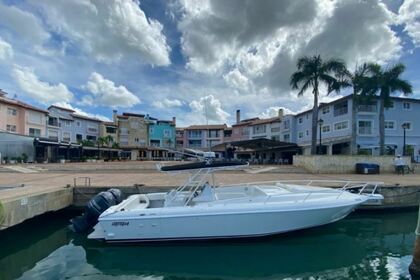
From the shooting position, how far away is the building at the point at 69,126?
150 ft

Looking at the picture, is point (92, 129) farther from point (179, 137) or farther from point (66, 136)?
point (179, 137)

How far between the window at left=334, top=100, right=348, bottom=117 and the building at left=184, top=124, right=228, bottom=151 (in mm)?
31395

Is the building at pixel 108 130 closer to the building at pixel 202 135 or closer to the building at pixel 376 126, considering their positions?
the building at pixel 202 135

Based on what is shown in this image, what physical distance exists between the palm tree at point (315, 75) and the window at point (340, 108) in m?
7.95

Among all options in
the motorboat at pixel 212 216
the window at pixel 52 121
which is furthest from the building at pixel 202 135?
the motorboat at pixel 212 216

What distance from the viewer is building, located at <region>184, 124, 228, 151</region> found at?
6444 cm

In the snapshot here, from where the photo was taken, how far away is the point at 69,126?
1955 inches

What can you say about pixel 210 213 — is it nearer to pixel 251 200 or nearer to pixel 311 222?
pixel 251 200

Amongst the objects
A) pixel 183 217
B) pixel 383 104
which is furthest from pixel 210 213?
pixel 383 104

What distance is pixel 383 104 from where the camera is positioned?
85.4 ft

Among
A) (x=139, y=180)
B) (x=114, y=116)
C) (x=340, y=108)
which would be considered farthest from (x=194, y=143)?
(x=139, y=180)

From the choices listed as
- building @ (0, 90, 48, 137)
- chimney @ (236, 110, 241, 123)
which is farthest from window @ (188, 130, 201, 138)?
building @ (0, 90, 48, 137)

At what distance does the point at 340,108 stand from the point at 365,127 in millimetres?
3747

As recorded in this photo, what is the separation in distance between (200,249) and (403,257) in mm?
5390
